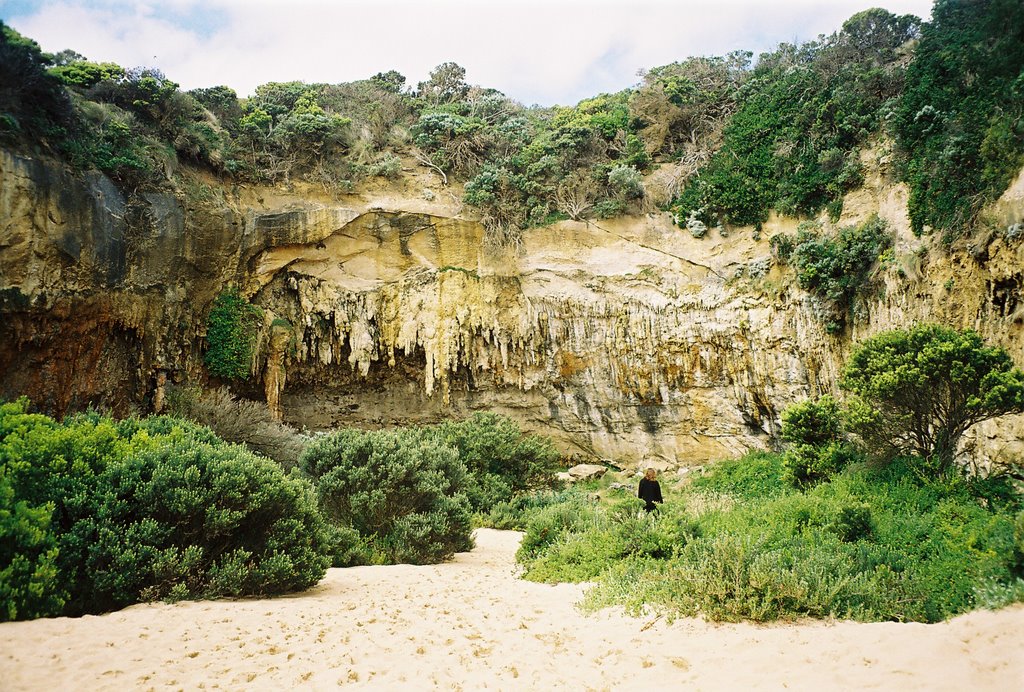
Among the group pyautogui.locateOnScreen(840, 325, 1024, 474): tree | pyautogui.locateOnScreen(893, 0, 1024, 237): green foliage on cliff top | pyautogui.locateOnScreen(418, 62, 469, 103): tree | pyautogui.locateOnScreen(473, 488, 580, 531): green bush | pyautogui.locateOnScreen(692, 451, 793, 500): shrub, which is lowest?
pyautogui.locateOnScreen(473, 488, 580, 531): green bush

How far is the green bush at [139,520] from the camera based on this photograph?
5.48 metres

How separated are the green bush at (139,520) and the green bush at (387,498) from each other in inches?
95.7

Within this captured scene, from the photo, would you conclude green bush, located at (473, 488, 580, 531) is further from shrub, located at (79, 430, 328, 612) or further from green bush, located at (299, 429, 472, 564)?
shrub, located at (79, 430, 328, 612)

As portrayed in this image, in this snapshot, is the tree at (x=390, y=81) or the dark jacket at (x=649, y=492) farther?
the tree at (x=390, y=81)

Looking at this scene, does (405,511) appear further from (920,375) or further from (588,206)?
(588,206)

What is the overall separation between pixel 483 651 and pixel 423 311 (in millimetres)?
17169

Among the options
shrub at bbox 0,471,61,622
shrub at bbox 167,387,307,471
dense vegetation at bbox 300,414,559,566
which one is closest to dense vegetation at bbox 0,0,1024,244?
shrub at bbox 167,387,307,471

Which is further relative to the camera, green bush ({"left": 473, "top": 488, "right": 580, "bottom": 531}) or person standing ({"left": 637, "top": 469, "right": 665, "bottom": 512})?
green bush ({"left": 473, "top": 488, "right": 580, "bottom": 531})

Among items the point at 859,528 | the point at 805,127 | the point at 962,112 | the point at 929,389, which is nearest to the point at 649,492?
the point at 859,528

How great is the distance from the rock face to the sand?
40.6 feet

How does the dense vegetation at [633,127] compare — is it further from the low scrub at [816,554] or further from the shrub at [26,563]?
the shrub at [26,563]

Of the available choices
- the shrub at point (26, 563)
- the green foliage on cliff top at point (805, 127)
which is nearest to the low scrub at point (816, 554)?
the shrub at point (26, 563)

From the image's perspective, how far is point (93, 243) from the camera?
16.4 m

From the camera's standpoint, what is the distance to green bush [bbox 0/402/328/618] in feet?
18.0
